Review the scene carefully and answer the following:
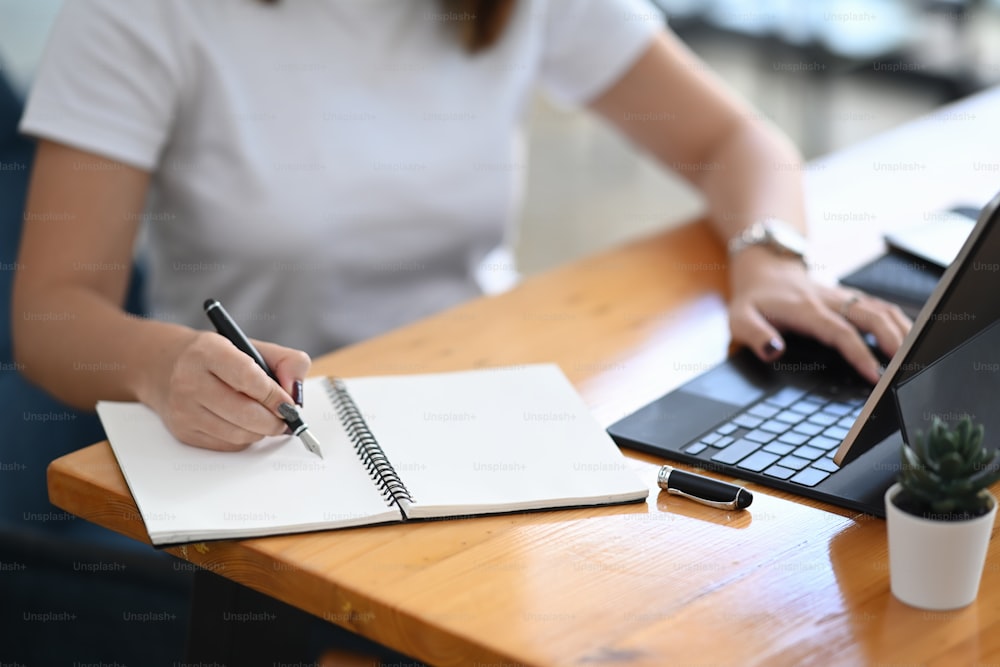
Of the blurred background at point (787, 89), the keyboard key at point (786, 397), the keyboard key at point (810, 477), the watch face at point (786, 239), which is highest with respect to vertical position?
the watch face at point (786, 239)

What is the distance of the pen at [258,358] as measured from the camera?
0.89 m

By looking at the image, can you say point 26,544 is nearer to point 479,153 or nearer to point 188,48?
point 188,48

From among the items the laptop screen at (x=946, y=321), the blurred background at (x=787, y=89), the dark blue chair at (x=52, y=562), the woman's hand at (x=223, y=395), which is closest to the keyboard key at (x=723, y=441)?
the laptop screen at (x=946, y=321)

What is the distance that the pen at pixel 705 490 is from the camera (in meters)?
0.83

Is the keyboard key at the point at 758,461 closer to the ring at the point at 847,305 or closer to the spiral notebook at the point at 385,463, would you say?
the spiral notebook at the point at 385,463

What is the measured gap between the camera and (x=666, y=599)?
72 centimetres

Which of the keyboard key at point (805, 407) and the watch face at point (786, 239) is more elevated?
the watch face at point (786, 239)

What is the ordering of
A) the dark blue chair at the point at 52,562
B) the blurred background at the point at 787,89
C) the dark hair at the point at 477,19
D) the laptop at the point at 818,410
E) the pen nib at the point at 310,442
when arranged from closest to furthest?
the laptop at the point at 818,410
the pen nib at the point at 310,442
the dark blue chair at the point at 52,562
the dark hair at the point at 477,19
the blurred background at the point at 787,89

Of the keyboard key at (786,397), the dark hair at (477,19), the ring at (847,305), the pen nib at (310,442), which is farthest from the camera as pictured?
the dark hair at (477,19)

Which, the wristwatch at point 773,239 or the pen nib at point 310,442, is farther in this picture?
the wristwatch at point 773,239

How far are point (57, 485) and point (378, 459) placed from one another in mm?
248

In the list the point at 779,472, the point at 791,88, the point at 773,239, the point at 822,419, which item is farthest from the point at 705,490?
the point at 791,88

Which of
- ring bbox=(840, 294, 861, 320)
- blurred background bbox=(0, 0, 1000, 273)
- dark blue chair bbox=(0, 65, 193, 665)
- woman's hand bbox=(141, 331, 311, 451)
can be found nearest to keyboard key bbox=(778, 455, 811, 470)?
ring bbox=(840, 294, 861, 320)

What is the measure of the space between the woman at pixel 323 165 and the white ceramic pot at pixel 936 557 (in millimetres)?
330
